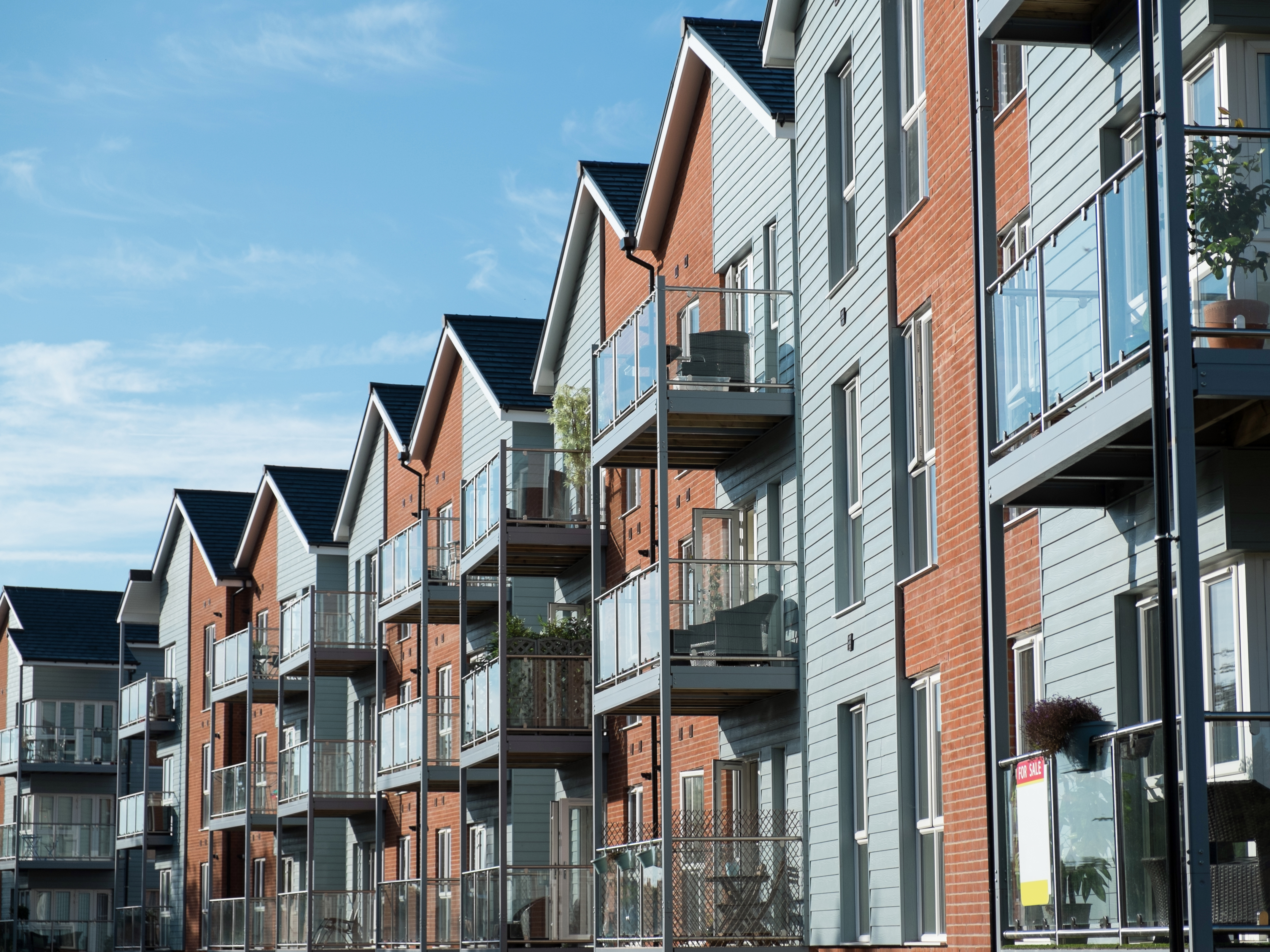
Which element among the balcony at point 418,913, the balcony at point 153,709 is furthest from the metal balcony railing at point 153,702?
the balcony at point 418,913

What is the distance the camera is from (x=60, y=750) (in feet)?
174

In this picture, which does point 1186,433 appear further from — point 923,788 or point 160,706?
point 160,706

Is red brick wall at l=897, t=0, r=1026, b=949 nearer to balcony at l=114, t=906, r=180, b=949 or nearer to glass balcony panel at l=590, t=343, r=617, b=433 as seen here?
glass balcony panel at l=590, t=343, r=617, b=433

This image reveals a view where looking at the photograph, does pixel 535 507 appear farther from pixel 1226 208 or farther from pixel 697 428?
pixel 1226 208

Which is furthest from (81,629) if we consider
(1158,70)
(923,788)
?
(1158,70)

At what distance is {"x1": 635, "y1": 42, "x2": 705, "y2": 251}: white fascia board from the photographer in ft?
74.8

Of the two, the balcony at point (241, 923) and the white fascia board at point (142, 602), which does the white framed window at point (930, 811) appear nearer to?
the balcony at point (241, 923)

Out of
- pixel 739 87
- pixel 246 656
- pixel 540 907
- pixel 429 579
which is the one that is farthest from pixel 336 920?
pixel 739 87

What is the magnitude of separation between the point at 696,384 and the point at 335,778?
17224 mm

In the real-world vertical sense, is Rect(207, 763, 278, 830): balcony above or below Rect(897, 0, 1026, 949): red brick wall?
below

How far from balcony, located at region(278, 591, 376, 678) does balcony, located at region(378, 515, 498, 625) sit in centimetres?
413

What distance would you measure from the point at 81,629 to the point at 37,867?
29.2 ft

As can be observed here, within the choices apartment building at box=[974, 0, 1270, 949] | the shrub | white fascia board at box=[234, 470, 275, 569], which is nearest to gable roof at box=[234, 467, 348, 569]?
white fascia board at box=[234, 470, 275, 569]

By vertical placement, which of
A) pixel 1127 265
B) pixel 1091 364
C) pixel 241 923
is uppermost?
pixel 1127 265
